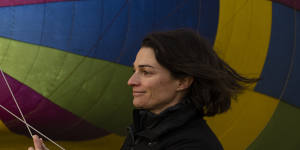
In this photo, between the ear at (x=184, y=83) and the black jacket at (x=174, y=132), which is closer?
the black jacket at (x=174, y=132)

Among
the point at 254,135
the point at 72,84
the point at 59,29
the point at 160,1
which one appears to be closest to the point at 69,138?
the point at 72,84

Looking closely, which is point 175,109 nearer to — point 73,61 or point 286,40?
point 73,61

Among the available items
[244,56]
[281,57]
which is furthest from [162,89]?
[281,57]

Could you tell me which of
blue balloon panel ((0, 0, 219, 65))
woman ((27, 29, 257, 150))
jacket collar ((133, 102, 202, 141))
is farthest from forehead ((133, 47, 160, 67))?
blue balloon panel ((0, 0, 219, 65))

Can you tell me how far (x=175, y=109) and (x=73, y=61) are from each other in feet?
2.32

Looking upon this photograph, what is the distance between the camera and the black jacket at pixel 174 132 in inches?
35.2

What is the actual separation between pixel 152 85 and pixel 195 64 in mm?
117

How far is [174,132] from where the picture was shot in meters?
0.94

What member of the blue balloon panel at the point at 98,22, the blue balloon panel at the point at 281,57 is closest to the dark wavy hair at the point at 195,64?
the blue balloon panel at the point at 98,22

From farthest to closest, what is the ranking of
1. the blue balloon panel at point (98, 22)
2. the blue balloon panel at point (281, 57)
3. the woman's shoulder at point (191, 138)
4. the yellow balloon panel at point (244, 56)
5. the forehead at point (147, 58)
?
the blue balloon panel at point (281, 57), the yellow balloon panel at point (244, 56), the blue balloon panel at point (98, 22), the forehead at point (147, 58), the woman's shoulder at point (191, 138)

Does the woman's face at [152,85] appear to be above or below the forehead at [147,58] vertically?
below

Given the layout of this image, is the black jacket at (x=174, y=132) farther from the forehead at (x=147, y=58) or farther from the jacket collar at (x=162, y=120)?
the forehead at (x=147, y=58)

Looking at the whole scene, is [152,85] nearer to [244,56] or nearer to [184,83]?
[184,83]

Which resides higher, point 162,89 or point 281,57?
point 162,89
